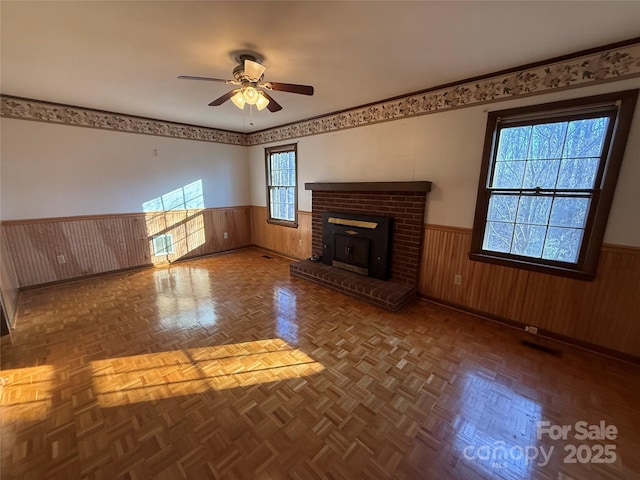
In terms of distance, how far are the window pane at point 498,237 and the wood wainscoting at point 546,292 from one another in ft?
0.58

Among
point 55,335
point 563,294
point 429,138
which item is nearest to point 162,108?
point 55,335

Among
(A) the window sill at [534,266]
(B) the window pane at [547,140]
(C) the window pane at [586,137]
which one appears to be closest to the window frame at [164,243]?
(A) the window sill at [534,266]

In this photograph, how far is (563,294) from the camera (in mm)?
2352

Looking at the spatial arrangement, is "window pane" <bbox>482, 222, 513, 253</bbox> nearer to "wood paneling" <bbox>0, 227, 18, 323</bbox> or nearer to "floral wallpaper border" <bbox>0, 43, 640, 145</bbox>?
"floral wallpaper border" <bbox>0, 43, 640, 145</bbox>

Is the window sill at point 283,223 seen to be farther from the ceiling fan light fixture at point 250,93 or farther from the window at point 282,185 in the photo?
the ceiling fan light fixture at point 250,93

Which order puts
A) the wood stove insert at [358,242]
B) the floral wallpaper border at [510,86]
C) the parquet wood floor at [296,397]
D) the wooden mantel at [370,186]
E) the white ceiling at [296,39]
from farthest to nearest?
the wood stove insert at [358,242], the wooden mantel at [370,186], the floral wallpaper border at [510,86], the white ceiling at [296,39], the parquet wood floor at [296,397]

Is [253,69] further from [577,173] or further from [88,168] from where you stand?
[88,168]

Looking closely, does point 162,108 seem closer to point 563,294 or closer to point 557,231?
point 557,231

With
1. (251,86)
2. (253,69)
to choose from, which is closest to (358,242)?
(251,86)

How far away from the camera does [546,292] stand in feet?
7.99

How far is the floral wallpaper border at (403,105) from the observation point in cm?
201

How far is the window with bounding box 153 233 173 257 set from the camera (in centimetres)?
456

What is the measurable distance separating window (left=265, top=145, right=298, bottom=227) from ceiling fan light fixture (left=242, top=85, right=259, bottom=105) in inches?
93.9

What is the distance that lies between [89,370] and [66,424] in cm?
54
